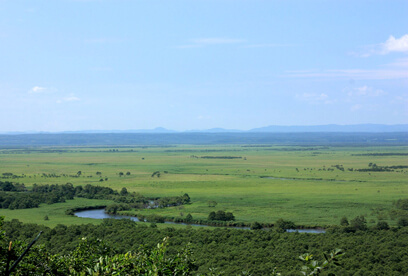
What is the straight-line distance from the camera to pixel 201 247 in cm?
3195

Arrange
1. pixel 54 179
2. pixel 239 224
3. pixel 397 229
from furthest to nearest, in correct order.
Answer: pixel 54 179
pixel 239 224
pixel 397 229

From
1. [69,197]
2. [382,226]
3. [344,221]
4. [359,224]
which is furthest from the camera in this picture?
[69,197]

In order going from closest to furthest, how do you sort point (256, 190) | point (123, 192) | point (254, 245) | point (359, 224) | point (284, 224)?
point (254, 245)
point (359, 224)
point (284, 224)
point (123, 192)
point (256, 190)

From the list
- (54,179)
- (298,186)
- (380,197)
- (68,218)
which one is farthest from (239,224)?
(54,179)

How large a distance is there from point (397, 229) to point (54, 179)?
6812 centimetres

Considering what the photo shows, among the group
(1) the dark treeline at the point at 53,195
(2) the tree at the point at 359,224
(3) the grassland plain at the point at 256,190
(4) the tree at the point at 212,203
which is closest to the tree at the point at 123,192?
(1) the dark treeline at the point at 53,195

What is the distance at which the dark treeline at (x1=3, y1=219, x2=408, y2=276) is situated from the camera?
25297 mm

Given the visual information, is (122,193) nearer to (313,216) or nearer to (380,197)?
(313,216)

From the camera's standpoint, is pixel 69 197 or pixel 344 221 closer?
pixel 344 221

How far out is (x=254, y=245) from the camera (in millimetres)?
31750

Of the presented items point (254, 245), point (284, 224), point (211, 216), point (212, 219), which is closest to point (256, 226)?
point (284, 224)

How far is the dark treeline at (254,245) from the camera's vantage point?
25.3 meters

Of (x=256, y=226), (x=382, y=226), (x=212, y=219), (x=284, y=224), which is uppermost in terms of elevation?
(x=382, y=226)

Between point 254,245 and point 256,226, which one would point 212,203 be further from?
point 254,245
